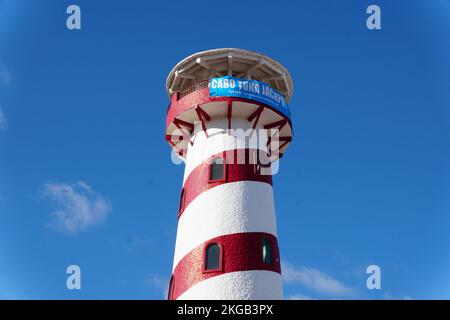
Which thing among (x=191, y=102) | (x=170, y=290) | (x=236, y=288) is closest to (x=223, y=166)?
(x=191, y=102)

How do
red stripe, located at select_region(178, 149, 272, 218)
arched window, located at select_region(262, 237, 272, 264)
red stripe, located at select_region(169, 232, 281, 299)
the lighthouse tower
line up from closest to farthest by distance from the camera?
red stripe, located at select_region(169, 232, 281, 299) → the lighthouse tower → arched window, located at select_region(262, 237, 272, 264) → red stripe, located at select_region(178, 149, 272, 218)

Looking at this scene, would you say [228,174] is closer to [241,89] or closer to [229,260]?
[229,260]

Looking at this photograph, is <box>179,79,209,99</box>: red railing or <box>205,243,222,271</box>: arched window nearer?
<box>205,243,222,271</box>: arched window

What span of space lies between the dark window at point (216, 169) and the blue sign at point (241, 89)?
331cm

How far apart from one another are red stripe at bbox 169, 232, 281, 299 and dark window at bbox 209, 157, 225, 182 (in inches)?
121

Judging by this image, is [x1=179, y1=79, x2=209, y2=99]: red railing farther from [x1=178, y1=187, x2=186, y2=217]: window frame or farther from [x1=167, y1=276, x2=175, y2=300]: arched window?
[x1=167, y1=276, x2=175, y2=300]: arched window

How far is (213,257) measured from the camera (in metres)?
21.6

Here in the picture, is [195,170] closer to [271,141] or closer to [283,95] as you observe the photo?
[271,141]

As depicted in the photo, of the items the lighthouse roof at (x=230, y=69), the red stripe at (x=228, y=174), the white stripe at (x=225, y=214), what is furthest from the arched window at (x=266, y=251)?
the lighthouse roof at (x=230, y=69)

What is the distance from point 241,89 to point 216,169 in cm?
422

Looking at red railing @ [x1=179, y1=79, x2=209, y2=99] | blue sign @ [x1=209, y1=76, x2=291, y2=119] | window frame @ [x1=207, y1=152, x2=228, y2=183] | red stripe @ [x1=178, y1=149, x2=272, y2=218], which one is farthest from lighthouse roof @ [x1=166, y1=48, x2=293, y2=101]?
window frame @ [x1=207, y1=152, x2=228, y2=183]

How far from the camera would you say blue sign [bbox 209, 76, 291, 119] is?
24.5m
